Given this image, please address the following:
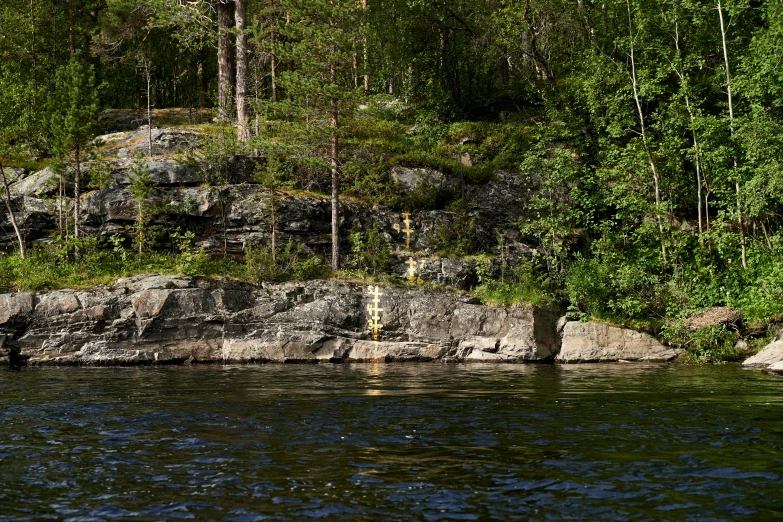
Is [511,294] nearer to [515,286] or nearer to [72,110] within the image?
[515,286]

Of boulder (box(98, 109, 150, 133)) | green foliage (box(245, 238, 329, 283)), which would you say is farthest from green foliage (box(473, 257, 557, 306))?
boulder (box(98, 109, 150, 133))

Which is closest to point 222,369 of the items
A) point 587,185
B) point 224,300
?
point 224,300

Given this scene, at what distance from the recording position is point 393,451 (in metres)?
7.62

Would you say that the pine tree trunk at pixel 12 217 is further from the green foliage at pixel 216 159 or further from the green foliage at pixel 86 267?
the green foliage at pixel 216 159

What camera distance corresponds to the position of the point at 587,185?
23844mm

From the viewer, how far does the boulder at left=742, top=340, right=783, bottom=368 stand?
16.5 metres

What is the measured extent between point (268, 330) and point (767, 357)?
1328 cm

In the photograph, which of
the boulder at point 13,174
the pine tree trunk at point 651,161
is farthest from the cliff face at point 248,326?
the boulder at point 13,174

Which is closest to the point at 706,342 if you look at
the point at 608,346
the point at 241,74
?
the point at 608,346

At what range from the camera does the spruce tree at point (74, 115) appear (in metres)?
22.4

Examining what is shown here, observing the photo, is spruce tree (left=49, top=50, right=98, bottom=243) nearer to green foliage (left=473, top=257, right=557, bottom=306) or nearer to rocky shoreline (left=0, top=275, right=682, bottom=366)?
rocky shoreline (left=0, top=275, right=682, bottom=366)

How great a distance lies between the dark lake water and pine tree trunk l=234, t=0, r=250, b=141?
607 inches

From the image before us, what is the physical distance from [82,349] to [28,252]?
217 inches

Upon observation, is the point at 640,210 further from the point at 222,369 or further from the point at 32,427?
the point at 32,427
